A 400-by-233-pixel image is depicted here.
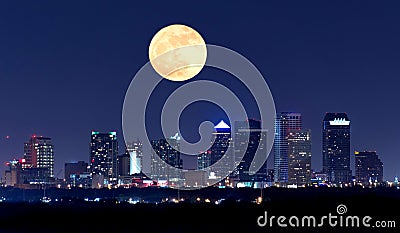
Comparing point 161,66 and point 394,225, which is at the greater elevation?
point 161,66

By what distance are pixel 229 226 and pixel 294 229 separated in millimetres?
15591

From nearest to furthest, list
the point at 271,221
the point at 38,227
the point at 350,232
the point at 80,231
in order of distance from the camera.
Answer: the point at 350,232 < the point at 271,221 < the point at 80,231 < the point at 38,227

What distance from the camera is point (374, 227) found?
74.9 meters

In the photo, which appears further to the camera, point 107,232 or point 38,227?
point 38,227

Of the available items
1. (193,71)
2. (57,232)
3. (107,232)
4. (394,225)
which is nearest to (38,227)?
(57,232)

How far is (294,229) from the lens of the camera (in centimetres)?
7600

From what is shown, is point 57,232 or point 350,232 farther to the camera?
point 57,232

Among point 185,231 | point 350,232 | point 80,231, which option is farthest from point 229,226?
point 350,232

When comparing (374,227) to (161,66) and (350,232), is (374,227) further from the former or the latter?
(161,66)

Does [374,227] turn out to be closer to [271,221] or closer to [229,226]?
[271,221]

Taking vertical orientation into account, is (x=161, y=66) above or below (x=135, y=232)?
above

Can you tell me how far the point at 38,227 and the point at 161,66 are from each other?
74.6 feet

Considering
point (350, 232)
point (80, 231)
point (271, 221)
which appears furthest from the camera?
point (80, 231)

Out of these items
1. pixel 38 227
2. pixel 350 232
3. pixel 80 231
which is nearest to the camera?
pixel 350 232
